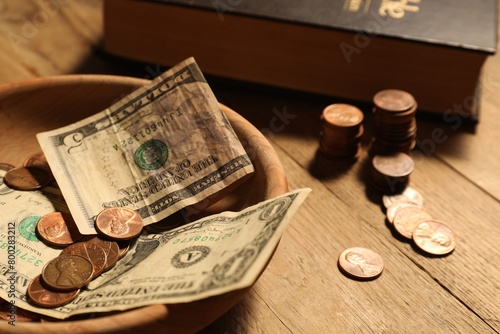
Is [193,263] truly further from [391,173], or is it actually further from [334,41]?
[334,41]

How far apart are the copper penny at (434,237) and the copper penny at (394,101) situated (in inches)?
7.3

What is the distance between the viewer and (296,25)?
1.10 m

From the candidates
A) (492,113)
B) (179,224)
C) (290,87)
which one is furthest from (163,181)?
(492,113)

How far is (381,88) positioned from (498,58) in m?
0.34

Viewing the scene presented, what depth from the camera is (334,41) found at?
109 centimetres

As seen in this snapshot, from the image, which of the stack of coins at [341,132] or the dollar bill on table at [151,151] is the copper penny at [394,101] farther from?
the dollar bill on table at [151,151]

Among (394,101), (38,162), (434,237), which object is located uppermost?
(38,162)

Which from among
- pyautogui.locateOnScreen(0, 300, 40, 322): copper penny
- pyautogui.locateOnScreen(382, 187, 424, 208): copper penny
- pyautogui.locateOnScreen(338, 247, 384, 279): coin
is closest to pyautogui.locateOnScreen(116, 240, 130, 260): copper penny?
pyautogui.locateOnScreen(0, 300, 40, 322): copper penny

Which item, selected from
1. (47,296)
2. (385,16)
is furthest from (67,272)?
(385,16)

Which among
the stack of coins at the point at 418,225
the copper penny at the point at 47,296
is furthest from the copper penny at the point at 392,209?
the copper penny at the point at 47,296

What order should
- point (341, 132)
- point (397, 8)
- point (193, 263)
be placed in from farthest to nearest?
1. point (397, 8)
2. point (341, 132)
3. point (193, 263)

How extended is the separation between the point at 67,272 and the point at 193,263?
0.52ft

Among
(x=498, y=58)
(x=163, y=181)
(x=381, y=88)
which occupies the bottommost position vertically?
(x=498, y=58)

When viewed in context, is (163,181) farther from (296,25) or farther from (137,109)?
(296,25)
